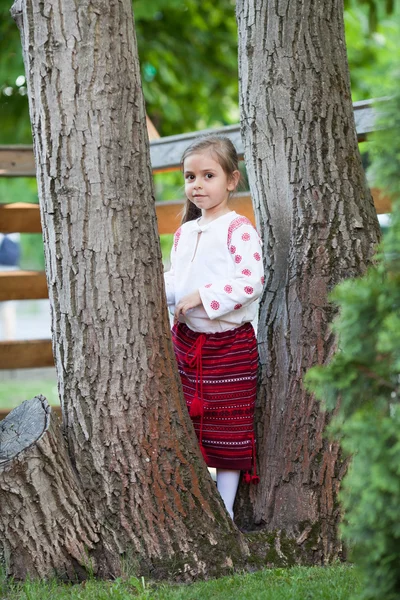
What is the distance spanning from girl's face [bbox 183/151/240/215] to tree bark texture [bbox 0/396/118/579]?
4.00 feet

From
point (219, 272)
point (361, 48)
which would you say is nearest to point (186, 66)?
point (361, 48)

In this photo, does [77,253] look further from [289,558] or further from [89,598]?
[289,558]

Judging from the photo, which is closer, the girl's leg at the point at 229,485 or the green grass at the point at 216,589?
the green grass at the point at 216,589

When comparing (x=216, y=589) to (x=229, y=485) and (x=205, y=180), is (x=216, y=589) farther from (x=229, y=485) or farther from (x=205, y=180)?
(x=205, y=180)

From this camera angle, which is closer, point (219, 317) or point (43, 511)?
point (43, 511)

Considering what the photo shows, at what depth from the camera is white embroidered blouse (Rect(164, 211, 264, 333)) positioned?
140 inches

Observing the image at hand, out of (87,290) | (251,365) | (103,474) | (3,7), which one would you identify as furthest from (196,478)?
(3,7)

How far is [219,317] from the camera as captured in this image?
367 cm

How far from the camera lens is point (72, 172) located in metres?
3.18

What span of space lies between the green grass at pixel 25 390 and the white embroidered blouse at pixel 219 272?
795 cm

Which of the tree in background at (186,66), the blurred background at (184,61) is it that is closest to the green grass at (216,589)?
the blurred background at (184,61)

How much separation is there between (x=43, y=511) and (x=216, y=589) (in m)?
0.71

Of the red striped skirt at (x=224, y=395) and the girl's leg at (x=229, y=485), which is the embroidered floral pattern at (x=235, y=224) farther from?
the girl's leg at (x=229, y=485)

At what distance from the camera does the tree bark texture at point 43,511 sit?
3074 mm
